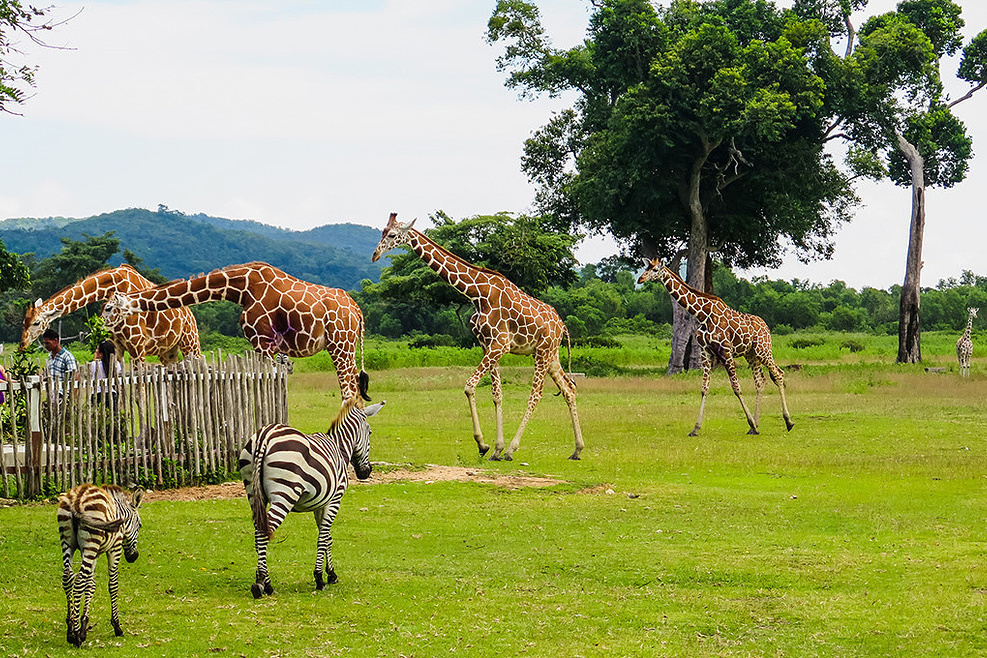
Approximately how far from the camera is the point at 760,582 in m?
9.31

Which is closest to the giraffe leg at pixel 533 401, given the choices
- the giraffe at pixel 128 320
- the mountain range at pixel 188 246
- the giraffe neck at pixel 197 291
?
the giraffe neck at pixel 197 291

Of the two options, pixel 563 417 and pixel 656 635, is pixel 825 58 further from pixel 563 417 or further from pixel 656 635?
pixel 656 635

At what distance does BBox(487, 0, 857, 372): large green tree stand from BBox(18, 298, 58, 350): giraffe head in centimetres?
2351

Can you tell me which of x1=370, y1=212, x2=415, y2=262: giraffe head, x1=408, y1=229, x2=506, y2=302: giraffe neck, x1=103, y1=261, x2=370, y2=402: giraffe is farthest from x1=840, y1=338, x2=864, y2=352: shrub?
x1=103, y1=261, x2=370, y2=402: giraffe

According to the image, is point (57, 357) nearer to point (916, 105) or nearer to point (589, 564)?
point (589, 564)

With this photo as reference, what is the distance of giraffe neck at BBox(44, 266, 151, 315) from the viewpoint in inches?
626

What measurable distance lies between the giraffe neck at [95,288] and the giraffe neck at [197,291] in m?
1.01

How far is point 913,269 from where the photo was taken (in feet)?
139

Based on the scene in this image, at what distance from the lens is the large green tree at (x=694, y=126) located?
3512 cm

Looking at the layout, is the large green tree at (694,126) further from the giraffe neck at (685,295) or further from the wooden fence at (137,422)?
the wooden fence at (137,422)

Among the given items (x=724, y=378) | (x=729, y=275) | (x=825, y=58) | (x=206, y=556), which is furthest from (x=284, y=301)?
(x=729, y=275)

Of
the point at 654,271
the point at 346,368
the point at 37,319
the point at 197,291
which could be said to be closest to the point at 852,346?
A: the point at 654,271

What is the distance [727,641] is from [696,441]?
13.2 metres

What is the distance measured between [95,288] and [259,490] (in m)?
9.39
